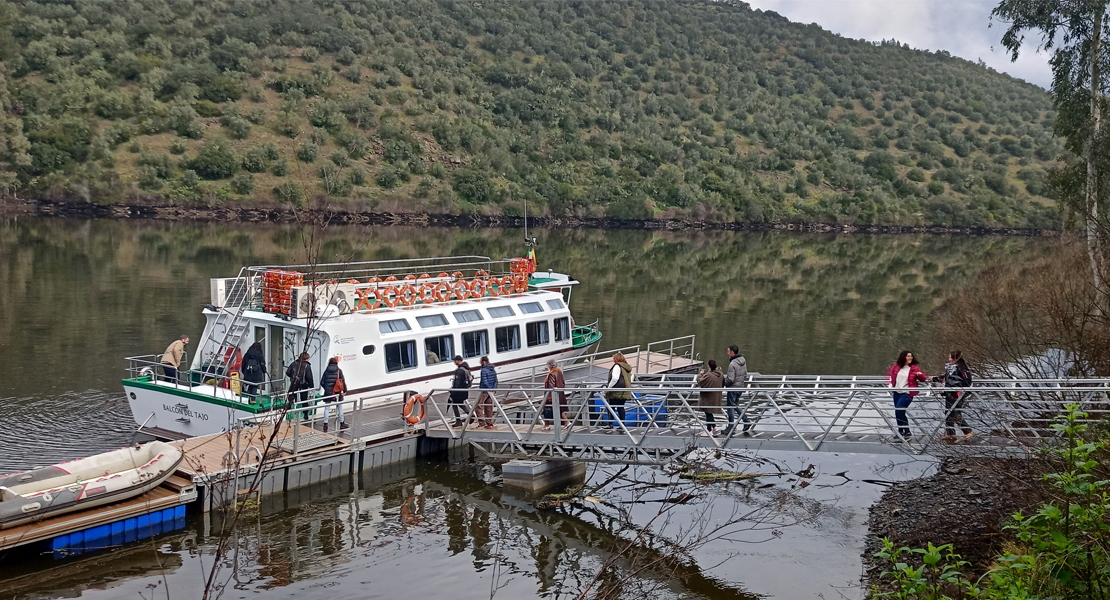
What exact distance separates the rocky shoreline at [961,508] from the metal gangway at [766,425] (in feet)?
2.30

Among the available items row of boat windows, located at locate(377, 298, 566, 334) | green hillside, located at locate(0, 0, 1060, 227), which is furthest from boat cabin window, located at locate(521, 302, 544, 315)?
green hillside, located at locate(0, 0, 1060, 227)

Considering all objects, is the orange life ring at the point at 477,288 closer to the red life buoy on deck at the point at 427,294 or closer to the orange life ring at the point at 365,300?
the red life buoy on deck at the point at 427,294

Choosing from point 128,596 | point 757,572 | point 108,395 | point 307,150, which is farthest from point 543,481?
point 307,150

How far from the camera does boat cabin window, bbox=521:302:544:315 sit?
25.5 m

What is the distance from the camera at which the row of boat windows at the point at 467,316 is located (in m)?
21.6

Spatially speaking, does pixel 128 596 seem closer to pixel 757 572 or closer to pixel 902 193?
pixel 757 572

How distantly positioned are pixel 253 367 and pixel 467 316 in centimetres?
562

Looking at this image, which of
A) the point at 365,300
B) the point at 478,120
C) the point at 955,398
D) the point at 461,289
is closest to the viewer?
the point at 955,398

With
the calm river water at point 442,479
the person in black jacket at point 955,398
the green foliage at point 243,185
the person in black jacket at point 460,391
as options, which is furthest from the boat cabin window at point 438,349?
the green foliage at point 243,185

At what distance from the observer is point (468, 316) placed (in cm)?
2356

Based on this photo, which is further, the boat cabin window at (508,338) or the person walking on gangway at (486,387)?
the boat cabin window at (508,338)

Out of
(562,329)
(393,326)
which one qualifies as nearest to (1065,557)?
(393,326)

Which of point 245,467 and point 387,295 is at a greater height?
point 387,295

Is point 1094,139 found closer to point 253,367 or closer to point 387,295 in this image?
point 387,295
